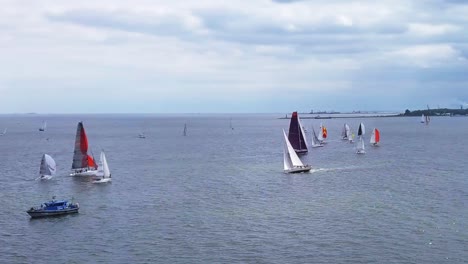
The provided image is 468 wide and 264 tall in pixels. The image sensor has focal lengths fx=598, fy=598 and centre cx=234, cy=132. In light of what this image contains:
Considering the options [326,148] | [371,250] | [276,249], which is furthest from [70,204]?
[326,148]

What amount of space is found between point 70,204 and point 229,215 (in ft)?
64.1

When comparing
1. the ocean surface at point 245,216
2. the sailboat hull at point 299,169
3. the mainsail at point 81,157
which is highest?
the mainsail at point 81,157

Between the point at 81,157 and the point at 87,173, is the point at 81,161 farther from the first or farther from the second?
the point at 87,173

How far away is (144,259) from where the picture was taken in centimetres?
5191

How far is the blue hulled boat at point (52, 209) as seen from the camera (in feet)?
226

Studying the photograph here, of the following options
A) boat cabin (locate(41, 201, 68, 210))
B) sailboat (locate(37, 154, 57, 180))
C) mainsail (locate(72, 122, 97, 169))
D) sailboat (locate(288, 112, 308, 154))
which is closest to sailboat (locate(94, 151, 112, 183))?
sailboat (locate(37, 154, 57, 180))

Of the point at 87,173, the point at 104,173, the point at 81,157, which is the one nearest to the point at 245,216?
the point at 104,173

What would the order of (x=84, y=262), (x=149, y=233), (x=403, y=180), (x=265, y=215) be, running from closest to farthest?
(x=84, y=262)
(x=149, y=233)
(x=265, y=215)
(x=403, y=180)

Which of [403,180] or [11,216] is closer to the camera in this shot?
[11,216]

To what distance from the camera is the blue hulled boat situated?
226ft

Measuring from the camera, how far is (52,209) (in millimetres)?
70250

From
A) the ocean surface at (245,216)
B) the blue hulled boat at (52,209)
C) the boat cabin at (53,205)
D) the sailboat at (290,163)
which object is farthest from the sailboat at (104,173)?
the sailboat at (290,163)

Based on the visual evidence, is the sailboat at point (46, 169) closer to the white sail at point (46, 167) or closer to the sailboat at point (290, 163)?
the white sail at point (46, 167)

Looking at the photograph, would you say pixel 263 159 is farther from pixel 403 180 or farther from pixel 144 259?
pixel 144 259
